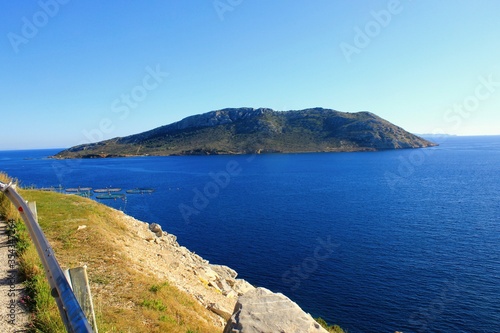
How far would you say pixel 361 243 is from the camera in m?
44.0

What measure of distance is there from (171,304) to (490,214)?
61427 mm

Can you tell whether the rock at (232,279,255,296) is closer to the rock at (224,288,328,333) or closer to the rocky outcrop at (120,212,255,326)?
the rocky outcrop at (120,212,255,326)

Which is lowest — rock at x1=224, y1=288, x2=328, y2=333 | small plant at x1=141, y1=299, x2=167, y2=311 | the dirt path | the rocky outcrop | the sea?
the sea

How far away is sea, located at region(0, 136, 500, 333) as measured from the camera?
29.0 m

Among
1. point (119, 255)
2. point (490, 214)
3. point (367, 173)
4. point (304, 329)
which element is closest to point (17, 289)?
point (119, 255)

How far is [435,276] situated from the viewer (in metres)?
34.2

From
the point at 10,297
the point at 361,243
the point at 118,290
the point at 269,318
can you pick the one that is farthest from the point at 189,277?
the point at 361,243

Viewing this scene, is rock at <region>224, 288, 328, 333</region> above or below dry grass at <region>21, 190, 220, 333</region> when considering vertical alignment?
above

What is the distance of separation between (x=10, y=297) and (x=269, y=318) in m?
6.79

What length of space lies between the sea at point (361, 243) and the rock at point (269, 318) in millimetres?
21381

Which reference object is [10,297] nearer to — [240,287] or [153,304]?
[153,304]

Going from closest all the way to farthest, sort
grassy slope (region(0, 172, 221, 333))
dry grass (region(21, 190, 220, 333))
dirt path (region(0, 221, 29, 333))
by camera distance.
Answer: dirt path (region(0, 221, 29, 333)) → grassy slope (region(0, 172, 221, 333)) → dry grass (region(21, 190, 220, 333))

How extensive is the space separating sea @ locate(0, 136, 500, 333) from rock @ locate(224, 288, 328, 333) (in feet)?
70.1

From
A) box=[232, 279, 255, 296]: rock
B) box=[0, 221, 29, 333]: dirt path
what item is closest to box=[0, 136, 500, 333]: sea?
box=[232, 279, 255, 296]: rock
